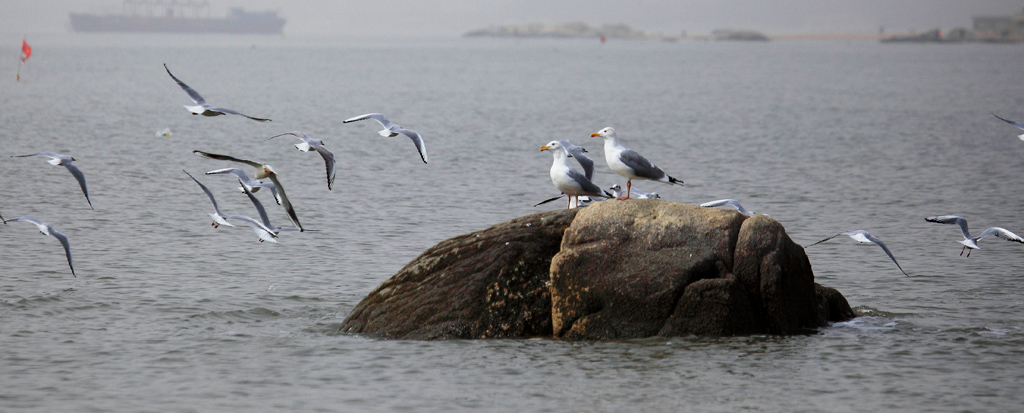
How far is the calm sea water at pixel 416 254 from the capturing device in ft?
35.7

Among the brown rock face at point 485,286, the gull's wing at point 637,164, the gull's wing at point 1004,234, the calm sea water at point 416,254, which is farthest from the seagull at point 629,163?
the gull's wing at point 1004,234

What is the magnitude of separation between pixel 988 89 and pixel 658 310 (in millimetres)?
77552

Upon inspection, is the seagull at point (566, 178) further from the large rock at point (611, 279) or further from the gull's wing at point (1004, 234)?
the gull's wing at point (1004, 234)

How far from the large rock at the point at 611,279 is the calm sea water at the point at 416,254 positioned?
1.07 ft

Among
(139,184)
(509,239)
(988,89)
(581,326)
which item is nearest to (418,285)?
(509,239)

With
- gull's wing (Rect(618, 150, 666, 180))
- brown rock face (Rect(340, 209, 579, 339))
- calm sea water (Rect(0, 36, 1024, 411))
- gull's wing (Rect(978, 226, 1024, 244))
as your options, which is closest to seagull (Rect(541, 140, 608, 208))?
brown rock face (Rect(340, 209, 579, 339))

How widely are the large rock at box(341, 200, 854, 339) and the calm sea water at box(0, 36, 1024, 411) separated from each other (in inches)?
12.8

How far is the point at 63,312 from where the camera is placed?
13945mm

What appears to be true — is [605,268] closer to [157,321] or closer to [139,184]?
[157,321]

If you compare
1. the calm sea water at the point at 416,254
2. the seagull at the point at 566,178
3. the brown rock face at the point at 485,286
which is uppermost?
the seagull at the point at 566,178

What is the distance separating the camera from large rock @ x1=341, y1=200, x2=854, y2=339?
11.7 m

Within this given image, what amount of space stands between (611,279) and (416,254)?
256 inches

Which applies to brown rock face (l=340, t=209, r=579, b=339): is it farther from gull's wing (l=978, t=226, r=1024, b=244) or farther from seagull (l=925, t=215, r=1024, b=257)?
gull's wing (l=978, t=226, r=1024, b=244)

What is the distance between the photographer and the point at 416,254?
1759 cm
